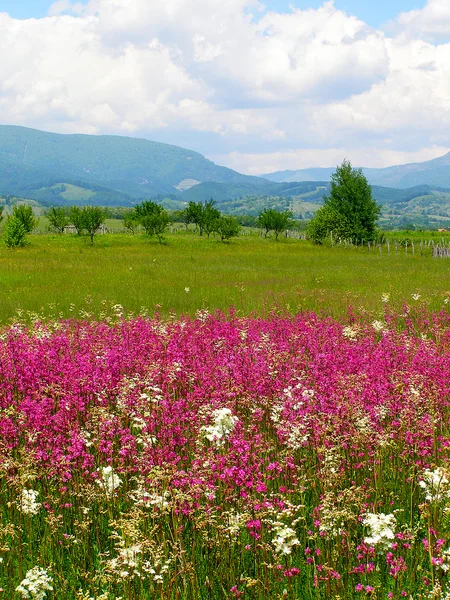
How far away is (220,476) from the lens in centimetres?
461

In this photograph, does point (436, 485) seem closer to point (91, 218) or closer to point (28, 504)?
point (28, 504)

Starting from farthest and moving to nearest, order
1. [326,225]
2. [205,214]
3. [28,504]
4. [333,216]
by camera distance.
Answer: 1. [205,214]
2. [333,216]
3. [326,225]
4. [28,504]

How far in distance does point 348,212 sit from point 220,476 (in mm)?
76664

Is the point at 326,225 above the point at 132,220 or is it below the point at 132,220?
below

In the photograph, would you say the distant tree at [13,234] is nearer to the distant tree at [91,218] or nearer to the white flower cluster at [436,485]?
the distant tree at [91,218]

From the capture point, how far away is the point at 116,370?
823cm

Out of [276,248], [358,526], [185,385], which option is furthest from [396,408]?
[276,248]

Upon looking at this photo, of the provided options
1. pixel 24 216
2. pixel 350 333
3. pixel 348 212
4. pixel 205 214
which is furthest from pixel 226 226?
pixel 350 333

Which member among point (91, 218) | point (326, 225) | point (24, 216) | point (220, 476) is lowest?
point (220, 476)

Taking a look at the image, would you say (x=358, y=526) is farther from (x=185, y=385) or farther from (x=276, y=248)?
(x=276, y=248)

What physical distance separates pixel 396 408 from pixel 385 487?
1.05 metres

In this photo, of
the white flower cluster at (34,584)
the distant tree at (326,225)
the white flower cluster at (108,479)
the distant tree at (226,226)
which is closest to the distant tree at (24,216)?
the distant tree at (226,226)

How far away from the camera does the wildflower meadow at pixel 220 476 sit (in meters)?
4.24

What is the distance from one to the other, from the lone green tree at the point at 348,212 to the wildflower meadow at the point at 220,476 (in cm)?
6627
